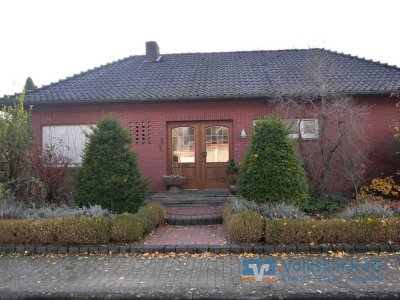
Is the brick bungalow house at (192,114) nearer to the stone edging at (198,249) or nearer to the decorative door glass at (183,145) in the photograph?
the decorative door glass at (183,145)

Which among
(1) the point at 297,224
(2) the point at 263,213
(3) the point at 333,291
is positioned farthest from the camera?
(2) the point at 263,213

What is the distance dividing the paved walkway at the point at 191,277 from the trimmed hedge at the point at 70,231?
414 millimetres

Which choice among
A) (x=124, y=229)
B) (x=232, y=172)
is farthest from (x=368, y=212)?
(x=124, y=229)

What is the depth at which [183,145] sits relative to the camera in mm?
12234

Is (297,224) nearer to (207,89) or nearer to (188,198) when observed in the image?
(188,198)

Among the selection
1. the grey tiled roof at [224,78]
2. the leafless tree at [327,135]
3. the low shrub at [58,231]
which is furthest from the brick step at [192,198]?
the low shrub at [58,231]

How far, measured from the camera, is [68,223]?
669 centimetres

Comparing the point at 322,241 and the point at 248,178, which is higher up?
the point at 248,178

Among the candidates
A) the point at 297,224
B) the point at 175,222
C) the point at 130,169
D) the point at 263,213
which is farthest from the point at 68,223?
the point at 297,224

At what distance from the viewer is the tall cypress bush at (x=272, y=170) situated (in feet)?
25.2

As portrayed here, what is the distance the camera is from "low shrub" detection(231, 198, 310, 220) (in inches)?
277

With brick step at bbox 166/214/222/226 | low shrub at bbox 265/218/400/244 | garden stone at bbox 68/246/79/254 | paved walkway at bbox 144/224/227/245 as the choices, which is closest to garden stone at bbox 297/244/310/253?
low shrub at bbox 265/218/400/244

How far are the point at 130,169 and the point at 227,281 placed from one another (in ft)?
13.3

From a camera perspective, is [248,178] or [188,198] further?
[188,198]
